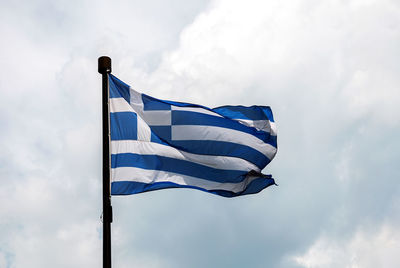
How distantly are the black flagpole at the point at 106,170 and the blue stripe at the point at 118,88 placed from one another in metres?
0.65

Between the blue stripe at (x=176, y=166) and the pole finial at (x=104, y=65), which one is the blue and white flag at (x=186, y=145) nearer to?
the blue stripe at (x=176, y=166)

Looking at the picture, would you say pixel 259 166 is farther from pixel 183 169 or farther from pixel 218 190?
pixel 183 169

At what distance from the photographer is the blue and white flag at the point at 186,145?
50.0 ft

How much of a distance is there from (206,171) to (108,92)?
4.17 meters

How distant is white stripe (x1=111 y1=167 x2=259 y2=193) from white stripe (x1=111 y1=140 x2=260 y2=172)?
1.76ft

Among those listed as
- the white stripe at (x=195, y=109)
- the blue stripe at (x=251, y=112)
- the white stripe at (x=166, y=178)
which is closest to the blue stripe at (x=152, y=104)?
the white stripe at (x=195, y=109)

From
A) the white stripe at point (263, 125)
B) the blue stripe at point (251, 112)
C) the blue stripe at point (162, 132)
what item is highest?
the blue stripe at point (251, 112)

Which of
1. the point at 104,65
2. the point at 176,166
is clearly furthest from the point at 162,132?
the point at 104,65

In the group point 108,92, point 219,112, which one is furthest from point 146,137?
point 219,112

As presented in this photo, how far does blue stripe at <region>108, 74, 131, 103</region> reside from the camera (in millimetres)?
15469

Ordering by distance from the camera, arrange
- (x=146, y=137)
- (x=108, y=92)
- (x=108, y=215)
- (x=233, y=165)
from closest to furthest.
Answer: (x=108, y=215) < (x=108, y=92) < (x=146, y=137) < (x=233, y=165)

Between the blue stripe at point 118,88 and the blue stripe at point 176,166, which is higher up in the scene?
the blue stripe at point 118,88

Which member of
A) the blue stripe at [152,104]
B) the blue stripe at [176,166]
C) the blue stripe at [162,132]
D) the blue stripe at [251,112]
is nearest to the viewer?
the blue stripe at [176,166]

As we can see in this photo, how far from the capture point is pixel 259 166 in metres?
17.8
